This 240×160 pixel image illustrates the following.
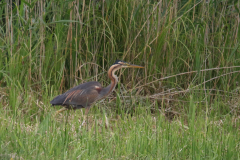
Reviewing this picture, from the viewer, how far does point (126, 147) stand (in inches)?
138

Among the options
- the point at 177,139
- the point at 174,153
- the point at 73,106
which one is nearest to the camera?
the point at 174,153

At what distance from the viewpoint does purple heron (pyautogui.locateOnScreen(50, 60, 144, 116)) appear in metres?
4.84

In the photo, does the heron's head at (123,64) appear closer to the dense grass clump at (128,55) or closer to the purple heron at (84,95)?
the purple heron at (84,95)

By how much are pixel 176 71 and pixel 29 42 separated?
208 centimetres

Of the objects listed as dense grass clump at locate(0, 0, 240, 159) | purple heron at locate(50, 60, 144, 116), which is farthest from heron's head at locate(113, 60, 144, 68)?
dense grass clump at locate(0, 0, 240, 159)

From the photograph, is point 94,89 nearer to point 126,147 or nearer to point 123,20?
point 123,20

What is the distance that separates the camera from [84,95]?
4996 millimetres

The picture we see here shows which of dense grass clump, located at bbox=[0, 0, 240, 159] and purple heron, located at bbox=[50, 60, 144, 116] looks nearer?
purple heron, located at bbox=[50, 60, 144, 116]

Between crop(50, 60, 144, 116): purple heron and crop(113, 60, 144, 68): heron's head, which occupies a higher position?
crop(113, 60, 144, 68): heron's head

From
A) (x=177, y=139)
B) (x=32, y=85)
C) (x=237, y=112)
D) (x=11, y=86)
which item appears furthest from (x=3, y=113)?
(x=237, y=112)

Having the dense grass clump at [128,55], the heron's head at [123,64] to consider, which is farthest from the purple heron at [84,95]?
the dense grass clump at [128,55]

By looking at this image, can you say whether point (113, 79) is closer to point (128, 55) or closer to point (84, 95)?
point (84, 95)

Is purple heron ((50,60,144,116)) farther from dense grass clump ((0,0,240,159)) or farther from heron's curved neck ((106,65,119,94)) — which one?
dense grass clump ((0,0,240,159))

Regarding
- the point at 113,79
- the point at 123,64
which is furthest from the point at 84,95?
the point at 123,64
